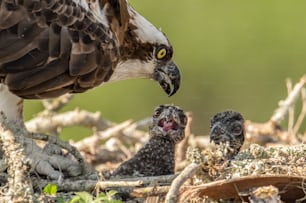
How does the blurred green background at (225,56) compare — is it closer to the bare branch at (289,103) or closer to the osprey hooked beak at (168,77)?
the bare branch at (289,103)

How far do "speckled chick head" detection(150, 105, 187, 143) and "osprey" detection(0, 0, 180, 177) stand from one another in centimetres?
41

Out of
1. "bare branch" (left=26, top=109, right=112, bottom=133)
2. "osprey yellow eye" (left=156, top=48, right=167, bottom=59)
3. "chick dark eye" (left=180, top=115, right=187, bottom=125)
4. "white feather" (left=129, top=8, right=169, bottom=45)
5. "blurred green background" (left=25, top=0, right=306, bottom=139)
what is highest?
"blurred green background" (left=25, top=0, right=306, bottom=139)

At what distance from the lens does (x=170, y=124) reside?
8.58 meters

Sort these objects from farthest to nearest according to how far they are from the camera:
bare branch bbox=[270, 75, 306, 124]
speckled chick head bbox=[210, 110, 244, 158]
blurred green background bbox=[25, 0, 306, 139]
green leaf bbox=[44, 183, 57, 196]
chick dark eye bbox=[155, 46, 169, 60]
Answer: blurred green background bbox=[25, 0, 306, 139], bare branch bbox=[270, 75, 306, 124], chick dark eye bbox=[155, 46, 169, 60], speckled chick head bbox=[210, 110, 244, 158], green leaf bbox=[44, 183, 57, 196]

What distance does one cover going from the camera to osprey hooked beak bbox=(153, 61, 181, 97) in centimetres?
903

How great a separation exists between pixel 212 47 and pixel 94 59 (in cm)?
936

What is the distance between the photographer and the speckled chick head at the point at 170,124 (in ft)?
28.1

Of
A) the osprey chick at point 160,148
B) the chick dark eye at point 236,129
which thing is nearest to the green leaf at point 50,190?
the osprey chick at point 160,148

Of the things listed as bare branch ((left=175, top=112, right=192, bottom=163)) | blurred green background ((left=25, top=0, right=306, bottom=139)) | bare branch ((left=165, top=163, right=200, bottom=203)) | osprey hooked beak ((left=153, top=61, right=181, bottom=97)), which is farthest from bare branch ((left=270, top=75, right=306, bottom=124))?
blurred green background ((left=25, top=0, right=306, bottom=139))

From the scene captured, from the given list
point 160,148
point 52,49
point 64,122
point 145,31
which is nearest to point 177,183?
point 52,49

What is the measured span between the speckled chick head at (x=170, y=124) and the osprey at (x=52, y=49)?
0.41 metres

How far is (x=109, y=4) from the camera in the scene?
27.7 ft

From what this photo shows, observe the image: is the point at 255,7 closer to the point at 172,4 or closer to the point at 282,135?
the point at 172,4

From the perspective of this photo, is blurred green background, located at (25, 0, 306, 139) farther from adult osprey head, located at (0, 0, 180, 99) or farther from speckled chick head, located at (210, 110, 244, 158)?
adult osprey head, located at (0, 0, 180, 99)
